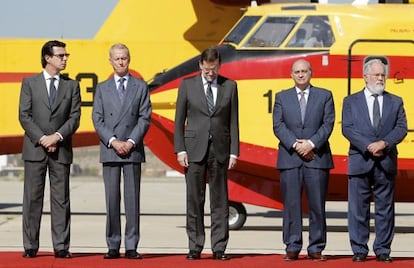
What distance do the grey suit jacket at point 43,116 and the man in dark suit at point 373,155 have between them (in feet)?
9.06

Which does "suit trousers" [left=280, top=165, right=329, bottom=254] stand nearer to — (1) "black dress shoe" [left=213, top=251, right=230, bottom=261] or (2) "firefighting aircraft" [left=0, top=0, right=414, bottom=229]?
(1) "black dress shoe" [left=213, top=251, right=230, bottom=261]

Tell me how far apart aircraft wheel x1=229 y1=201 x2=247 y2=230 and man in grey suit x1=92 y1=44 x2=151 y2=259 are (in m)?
6.80

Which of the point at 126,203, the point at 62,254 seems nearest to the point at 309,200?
the point at 126,203

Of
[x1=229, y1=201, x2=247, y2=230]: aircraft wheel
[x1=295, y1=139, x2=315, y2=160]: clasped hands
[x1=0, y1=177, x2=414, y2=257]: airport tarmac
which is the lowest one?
[x1=0, y1=177, x2=414, y2=257]: airport tarmac

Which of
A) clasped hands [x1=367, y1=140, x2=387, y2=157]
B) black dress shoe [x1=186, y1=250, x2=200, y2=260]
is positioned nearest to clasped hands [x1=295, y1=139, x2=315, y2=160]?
clasped hands [x1=367, y1=140, x2=387, y2=157]

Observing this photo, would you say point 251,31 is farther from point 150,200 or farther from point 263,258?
point 150,200

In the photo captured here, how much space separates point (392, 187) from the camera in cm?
1202

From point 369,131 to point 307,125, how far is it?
24.2 inches

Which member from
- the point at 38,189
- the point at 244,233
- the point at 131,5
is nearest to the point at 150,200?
the point at 131,5

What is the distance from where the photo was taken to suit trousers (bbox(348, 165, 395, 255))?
11.9m

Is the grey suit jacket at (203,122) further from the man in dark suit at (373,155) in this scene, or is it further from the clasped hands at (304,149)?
the man in dark suit at (373,155)

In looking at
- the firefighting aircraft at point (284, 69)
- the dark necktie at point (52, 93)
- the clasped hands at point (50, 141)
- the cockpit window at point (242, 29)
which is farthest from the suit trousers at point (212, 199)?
the cockpit window at point (242, 29)

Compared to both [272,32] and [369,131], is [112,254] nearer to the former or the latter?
[369,131]

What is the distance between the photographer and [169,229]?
19.5 meters
